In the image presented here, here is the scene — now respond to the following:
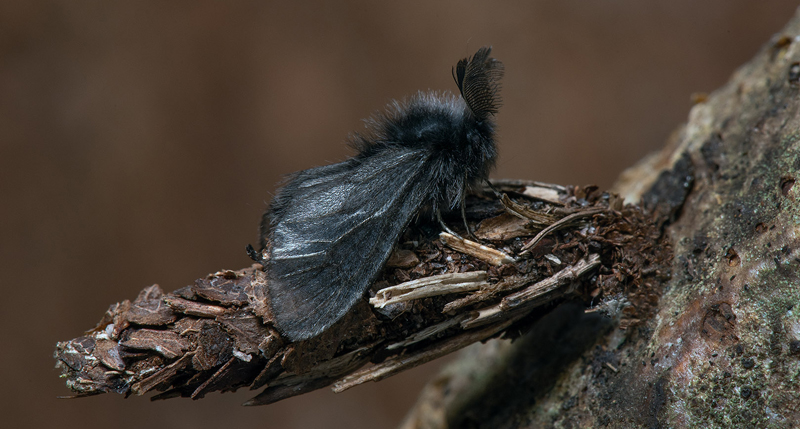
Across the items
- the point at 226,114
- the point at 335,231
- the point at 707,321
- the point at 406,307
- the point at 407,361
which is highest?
the point at 226,114

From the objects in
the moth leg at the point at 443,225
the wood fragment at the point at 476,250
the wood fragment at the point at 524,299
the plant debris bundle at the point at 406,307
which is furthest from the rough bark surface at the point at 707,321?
the moth leg at the point at 443,225

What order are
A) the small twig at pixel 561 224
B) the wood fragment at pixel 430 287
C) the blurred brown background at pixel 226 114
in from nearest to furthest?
the wood fragment at pixel 430 287 < the small twig at pixel 561 224 < the blurred brown background at pixel 226 114

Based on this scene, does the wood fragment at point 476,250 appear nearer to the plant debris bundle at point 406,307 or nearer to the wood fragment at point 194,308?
the plant debris bundle at point 406,307

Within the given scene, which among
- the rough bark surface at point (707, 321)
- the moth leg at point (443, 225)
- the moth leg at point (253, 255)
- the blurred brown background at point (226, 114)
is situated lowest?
the rough bark surface at point (707, 321)

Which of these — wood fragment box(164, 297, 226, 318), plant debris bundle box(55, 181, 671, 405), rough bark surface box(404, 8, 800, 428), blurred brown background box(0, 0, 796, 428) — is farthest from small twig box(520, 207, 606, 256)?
blurred brown background box(0, 0, 796, 428)

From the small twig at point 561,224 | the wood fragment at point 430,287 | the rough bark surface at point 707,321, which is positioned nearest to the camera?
the rough bark surface at point 707,321

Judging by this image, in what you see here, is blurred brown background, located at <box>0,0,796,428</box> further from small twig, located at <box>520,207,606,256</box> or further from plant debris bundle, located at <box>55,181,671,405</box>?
small twig, located at <box>520,207,606,256</box>

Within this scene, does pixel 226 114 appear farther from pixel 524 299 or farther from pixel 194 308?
pixel 524 299

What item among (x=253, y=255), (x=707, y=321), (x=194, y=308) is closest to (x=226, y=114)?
(x=253, y=255)
